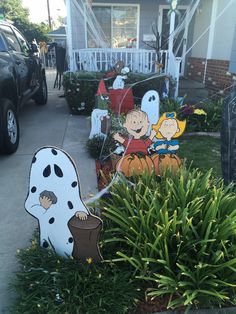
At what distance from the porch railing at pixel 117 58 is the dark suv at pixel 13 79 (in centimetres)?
115

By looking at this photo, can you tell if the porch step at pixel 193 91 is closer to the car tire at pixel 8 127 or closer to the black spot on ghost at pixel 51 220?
the car tire at pixel 8 127

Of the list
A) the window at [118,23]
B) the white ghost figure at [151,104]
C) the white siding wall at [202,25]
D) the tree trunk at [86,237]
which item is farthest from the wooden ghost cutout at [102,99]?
the white siding wall at [202,25]

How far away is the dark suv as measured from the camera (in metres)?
4.59

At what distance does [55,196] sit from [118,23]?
929 centimetres

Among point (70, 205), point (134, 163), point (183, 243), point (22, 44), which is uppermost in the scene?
point (22, 44)

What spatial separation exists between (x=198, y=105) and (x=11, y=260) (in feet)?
18.2

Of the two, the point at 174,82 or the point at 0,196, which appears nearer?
the point at 0,196

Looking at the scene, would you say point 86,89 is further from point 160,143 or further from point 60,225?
point 60,225

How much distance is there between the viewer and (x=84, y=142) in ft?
18.2

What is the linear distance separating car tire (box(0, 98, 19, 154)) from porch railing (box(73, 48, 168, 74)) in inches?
145

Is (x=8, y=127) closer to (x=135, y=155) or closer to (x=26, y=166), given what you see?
(x=26, y=166)

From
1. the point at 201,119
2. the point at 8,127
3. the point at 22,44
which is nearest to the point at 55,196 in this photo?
the point at 8,127

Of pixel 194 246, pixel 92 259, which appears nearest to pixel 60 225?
pixel 92 259

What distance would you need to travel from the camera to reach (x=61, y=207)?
231 centimetres
